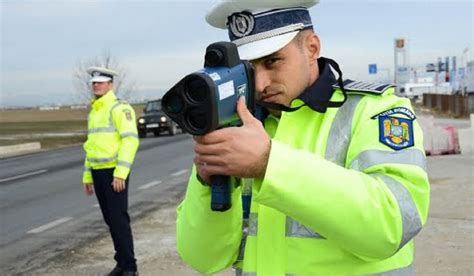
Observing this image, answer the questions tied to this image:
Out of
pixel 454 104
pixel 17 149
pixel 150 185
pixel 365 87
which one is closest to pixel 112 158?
pixel 365 87

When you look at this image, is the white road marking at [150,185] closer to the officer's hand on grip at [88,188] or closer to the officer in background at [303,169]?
the officer's hand on grip at [88,188]

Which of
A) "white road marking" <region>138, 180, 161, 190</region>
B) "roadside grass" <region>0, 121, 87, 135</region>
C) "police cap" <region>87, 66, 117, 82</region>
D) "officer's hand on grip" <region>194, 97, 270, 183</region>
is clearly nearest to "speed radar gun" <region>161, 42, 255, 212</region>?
"officer's hand on grip" <region>194, 97, 270, 183</region>

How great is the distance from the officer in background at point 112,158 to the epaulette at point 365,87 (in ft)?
13.2

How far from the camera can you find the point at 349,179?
1495mm

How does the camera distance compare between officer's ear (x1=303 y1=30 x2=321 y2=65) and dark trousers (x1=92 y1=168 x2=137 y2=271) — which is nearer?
officer's ear (x1=303 y1=30 x2=321 y2=65)

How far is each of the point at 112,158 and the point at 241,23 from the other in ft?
13.9

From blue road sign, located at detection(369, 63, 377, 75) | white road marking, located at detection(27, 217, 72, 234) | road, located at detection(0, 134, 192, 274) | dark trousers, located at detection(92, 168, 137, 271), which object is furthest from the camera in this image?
blue road sign, located at detection(369, 63, 377, 75)

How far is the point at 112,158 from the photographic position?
5.86 m

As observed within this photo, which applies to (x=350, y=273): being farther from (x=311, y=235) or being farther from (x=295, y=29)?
(x=295, y=29)

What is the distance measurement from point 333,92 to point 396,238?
511 millimetres

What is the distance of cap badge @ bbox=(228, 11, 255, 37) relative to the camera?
1.82 m

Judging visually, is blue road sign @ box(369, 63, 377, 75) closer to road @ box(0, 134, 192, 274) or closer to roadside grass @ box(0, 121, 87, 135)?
roadside grass @ box(0, 121, 87, 135)

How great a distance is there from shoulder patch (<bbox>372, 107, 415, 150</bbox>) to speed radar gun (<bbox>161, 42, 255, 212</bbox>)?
0.38 m

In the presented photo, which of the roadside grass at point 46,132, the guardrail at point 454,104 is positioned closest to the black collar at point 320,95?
the roadside grass at point 46,132
